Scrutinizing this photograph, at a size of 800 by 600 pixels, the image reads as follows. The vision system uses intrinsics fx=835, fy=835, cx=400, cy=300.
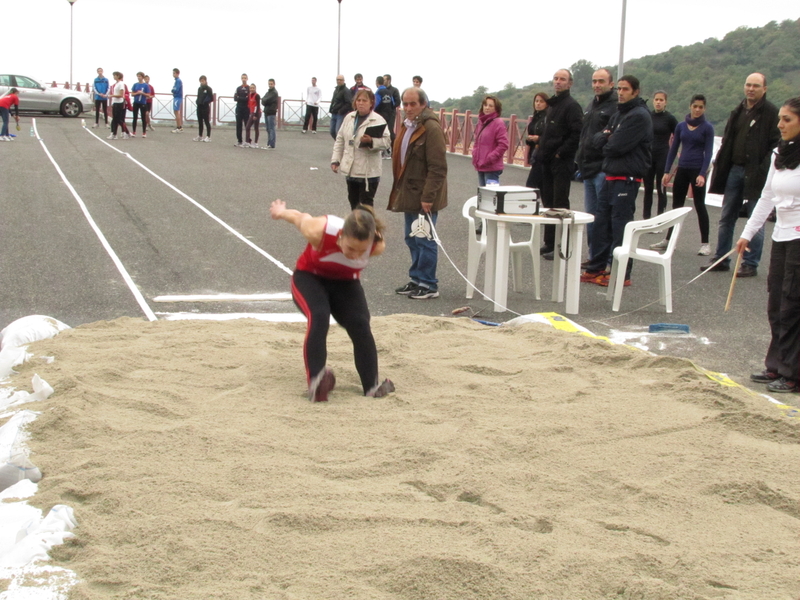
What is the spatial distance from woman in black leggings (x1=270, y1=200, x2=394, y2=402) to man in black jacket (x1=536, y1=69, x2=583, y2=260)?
15.6 ft

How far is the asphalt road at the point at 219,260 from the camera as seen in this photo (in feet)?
23.0

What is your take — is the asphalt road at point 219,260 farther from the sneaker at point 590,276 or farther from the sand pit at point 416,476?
the sand pit at point 416,476

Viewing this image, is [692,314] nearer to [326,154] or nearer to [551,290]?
[551,290]

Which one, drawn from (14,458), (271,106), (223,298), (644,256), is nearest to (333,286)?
(14,458)

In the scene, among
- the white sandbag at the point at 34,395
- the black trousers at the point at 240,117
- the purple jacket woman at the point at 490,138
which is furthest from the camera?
the black trousers at the point at 240,117

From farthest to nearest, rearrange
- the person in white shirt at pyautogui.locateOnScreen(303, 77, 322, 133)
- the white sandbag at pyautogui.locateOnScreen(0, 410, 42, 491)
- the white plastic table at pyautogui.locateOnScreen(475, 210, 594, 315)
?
the person in white shirt at pyautogui.locateOnScreen(303, 77, 322, 133), the white plastic table at pyautogui.locateOnScreen(475, 210, 594, 315), the white sandbag at pyautogui.locateOnScreen(0, 410, 42, 491)

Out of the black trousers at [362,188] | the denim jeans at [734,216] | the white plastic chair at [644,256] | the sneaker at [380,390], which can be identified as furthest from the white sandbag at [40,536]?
the denim jeans at [734,216]

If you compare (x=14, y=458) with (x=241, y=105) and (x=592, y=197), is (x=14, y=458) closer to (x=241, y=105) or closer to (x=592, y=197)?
(x=592, y=197)

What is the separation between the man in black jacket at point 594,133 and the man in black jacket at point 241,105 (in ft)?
49.2

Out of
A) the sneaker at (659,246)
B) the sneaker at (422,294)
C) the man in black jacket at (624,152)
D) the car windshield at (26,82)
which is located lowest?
the sneaker at (422,294)

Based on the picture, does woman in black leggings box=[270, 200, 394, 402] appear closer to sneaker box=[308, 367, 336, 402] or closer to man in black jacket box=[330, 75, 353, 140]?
sneaker box=[308, 367, 336, 402]

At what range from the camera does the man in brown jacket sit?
24.5 ft

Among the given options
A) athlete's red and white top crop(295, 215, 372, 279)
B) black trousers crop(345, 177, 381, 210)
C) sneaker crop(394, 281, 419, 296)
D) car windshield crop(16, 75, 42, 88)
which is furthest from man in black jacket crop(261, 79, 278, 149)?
athlete's red and white top crop(295, 215, 372, 279)

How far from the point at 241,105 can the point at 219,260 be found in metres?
14.6
